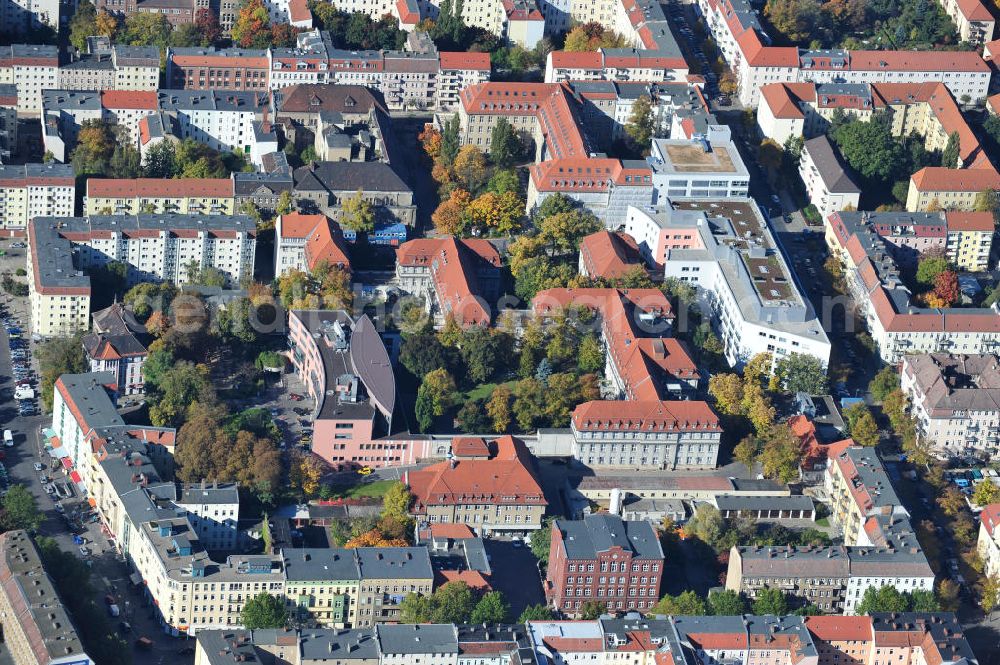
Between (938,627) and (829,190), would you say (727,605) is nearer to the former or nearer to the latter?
(938,627)

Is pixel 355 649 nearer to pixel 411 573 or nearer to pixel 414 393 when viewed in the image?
pixel 411 573

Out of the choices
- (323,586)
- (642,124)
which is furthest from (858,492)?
(642,124)

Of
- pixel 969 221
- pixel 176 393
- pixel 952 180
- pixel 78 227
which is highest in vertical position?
pixel 952 180

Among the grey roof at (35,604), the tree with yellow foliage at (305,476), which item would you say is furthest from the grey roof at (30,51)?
the grey roof at (35,604)

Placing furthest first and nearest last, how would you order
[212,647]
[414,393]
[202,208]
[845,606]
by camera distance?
[202,208] → [414,393] → [845,606] → [212,647]

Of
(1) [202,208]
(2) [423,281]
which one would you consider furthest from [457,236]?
(1) [202,208]

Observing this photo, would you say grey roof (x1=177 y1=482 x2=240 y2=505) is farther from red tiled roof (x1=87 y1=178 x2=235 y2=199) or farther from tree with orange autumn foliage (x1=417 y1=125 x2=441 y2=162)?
tree with orange autumn foliage (x1=417 y1=125 x2=441 y2=162)

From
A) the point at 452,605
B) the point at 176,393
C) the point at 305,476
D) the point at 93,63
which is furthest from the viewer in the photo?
the point at 93,63
